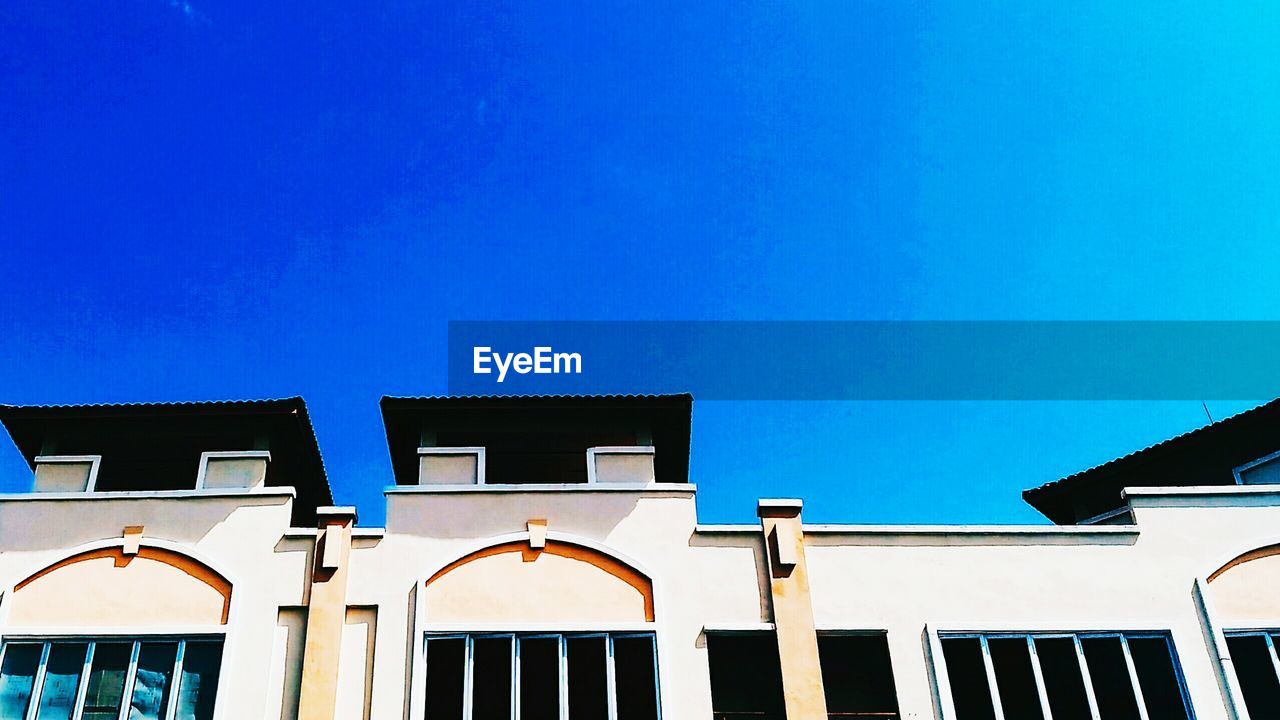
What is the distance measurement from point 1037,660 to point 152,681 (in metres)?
13.0

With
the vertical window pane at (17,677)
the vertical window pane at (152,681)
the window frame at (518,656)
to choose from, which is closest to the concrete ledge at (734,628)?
the window frame at (518,656)

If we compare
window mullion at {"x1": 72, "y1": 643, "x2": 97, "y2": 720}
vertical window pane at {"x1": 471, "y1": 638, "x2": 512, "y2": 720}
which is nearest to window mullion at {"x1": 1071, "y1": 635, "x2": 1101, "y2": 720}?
vertical window pane at {"x1": 471, "y1": 638, "x2": 512, "y2": 720}

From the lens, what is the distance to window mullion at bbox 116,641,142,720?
48.5 feet

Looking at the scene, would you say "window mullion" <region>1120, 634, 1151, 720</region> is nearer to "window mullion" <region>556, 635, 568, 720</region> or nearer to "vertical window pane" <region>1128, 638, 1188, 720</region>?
"vertical window pane" <region>1128, 638, 1188, 720</region>

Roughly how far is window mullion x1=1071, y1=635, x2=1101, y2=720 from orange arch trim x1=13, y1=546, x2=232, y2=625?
12789 mm

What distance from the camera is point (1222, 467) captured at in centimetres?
1916

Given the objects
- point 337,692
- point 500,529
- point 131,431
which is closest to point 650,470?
point 500,529

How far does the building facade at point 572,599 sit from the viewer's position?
49.6 feet

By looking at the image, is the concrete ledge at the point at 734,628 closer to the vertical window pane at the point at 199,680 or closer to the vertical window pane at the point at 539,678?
the vertical window pane at the point at 539,678

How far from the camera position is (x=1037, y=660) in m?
15.8

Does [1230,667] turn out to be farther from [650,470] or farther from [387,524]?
[387,524]

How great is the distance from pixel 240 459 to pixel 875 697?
10651 mm

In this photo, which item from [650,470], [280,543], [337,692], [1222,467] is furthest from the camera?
[1222,467]

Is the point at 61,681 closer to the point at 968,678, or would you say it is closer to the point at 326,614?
the point at 326,614
